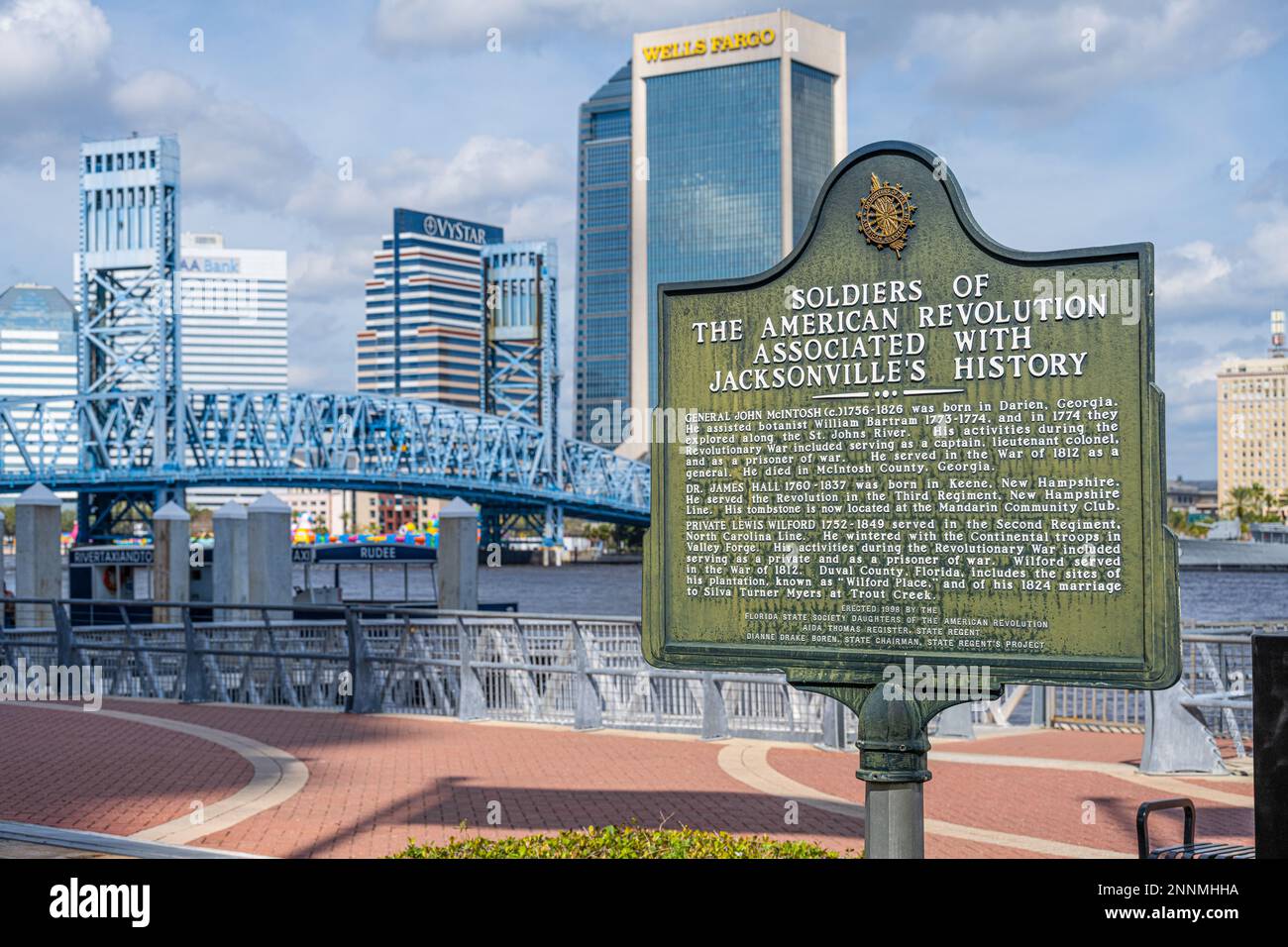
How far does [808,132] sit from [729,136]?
34.0 ft

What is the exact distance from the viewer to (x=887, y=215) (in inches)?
261

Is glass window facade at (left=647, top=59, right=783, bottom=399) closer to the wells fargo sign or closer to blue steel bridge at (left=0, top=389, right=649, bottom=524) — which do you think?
the wells fargo sign

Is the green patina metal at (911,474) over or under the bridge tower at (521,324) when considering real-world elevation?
under

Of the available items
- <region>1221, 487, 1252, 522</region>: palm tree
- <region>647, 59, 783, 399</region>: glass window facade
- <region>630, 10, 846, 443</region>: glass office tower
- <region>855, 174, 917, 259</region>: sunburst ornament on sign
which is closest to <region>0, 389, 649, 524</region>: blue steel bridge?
<region>630, 10, 846, 443</region>: glass office tower

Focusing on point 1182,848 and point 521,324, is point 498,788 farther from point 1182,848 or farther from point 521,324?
point 521,324

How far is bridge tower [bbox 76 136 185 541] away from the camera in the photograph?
106875 mm

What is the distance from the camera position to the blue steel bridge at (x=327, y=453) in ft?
364

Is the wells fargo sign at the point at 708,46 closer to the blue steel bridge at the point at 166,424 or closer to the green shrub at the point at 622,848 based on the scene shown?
the blue steel bridge at the point at 166,424

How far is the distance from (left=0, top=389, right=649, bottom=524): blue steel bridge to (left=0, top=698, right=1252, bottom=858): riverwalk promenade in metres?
95.3

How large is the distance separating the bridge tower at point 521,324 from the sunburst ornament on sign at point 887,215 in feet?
494

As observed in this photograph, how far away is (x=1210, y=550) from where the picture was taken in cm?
15188

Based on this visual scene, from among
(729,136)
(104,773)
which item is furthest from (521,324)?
(104,773)

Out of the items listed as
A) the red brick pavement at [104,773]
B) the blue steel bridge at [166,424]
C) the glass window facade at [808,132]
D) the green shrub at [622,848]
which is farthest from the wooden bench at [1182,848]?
the glass window facade at [808,132]
